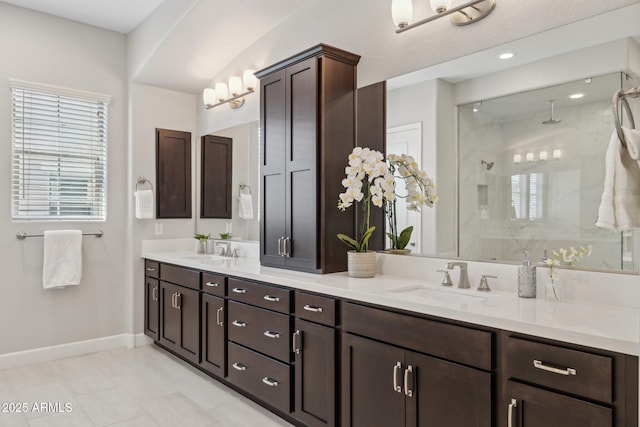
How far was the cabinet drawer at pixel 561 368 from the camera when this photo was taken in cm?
134

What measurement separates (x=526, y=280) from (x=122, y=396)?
2700 mm

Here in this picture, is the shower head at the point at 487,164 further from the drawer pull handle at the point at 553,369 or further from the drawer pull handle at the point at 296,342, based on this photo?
the drawer pull handle at the point at 296,342

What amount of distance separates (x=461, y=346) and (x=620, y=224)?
29.4 inches

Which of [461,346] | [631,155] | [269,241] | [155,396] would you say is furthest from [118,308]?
[631,155]

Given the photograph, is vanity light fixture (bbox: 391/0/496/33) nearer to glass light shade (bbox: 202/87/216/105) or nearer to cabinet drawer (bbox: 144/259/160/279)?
glass light shade (bbox: 202/87/216/105)

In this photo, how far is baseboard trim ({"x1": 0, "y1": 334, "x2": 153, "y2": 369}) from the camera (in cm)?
365

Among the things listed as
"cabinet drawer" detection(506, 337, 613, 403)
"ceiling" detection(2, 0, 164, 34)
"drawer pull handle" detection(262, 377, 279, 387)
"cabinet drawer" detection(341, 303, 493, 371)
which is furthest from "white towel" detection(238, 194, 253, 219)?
"cabinet drawer" detection(506, 337, 613, 403)

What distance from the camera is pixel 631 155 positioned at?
1587 mm

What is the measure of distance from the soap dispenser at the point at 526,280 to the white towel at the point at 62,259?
357 centimetres

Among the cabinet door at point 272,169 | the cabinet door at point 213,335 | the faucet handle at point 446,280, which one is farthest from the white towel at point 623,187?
the cabinet door at point 213,335

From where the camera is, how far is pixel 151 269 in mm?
4098

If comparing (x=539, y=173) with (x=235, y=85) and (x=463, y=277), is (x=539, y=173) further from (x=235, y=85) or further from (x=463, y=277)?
(x=235, y=85)

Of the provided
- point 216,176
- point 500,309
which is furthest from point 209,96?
point 500,309

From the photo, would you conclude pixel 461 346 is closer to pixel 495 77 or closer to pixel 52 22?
pixel 495 77
